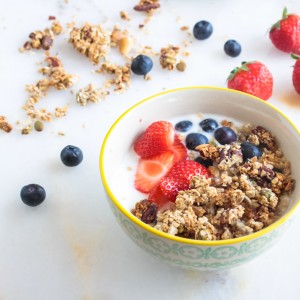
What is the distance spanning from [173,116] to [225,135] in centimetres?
12

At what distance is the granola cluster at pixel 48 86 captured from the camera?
1265 mm

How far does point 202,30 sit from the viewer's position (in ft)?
4.59

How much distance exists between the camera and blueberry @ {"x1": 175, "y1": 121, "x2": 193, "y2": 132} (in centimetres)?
108

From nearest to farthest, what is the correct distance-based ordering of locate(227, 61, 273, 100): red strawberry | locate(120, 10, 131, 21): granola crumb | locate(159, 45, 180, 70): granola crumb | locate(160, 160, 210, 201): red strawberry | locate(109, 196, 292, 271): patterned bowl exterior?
locate(109, 196, 292, 271): patterned bowl exterior, locate(160, 160, 210, 201): red strawberry, locate(227, 61, 273, 100): red strawberry, locate(159, 45, 180, 70): granola crumb, locate(120, 10, 131, 21): granola crumb

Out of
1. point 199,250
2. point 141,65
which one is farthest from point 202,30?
point 199,250

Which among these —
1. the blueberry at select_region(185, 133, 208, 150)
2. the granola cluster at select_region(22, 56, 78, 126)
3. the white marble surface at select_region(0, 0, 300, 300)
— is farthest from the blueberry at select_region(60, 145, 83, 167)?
the blueberry at select_region(185, 133, 208, 150)

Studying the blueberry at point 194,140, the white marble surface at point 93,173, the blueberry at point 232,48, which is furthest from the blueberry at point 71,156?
the blueberry at point 232,48

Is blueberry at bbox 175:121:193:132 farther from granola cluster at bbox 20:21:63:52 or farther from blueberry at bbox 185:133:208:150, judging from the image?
granola cluster at bbox 20:21:63:52

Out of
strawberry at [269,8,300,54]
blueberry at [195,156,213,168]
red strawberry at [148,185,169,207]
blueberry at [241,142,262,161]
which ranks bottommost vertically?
red strawberry at [148,185,169,207]

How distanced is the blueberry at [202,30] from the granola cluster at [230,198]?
48cm

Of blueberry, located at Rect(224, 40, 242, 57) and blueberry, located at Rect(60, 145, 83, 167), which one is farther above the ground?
blueberry, located at Rect(224, 40, 242, 57)

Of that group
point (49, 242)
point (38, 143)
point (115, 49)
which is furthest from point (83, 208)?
point (115, 49)

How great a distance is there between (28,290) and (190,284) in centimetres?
29

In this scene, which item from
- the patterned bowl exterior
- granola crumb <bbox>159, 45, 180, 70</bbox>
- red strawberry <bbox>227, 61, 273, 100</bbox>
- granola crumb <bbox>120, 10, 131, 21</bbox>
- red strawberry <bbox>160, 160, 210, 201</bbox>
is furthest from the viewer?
granola crumb <bbox>120, 10, 131, 21</bbox>
